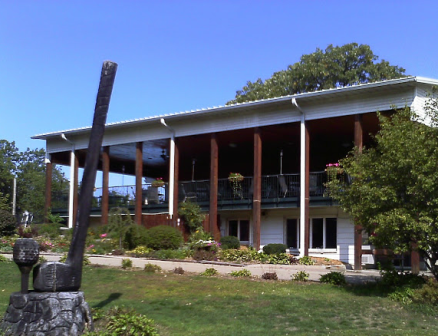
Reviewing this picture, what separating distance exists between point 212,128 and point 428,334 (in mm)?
15590

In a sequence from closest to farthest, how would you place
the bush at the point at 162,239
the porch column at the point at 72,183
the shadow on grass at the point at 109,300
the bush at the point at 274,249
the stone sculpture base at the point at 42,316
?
the stone sculpture base at the point at 42,316 → the shadow on grass at the point at 109,300 → the bush at the point at 274,249 → the bush at the point at 162,239 → the porch column at the point at 72,183

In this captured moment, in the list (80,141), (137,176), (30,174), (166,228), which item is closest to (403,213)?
(166,228)

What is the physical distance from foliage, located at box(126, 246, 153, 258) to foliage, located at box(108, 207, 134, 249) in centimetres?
123

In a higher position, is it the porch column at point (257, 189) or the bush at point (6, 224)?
the porch column at point (257, 189)

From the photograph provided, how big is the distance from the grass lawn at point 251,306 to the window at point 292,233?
415 inches

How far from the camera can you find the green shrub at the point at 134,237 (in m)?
21.0

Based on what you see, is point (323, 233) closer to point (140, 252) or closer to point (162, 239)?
point (162, 239)

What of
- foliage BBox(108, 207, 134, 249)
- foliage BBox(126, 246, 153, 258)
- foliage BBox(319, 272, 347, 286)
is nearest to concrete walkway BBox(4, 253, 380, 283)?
foliage BBox(319, 272, 347, 286)

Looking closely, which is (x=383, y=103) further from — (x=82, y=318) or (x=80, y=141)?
(x=80, y=141)

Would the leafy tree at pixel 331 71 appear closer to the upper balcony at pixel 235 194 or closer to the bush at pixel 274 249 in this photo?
the upper balcony at pixel 235 194

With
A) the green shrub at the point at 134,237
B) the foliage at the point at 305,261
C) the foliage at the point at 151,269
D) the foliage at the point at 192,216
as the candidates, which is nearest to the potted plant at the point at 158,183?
the foliage at the point at 192,216

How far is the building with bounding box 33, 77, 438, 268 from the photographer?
19562mm

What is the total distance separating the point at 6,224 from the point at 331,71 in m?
23.8

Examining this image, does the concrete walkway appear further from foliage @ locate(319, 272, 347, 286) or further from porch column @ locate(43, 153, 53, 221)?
porch column @ locate(43, 153, 53, 221)
